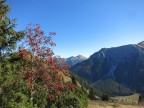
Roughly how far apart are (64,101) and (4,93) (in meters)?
18.2

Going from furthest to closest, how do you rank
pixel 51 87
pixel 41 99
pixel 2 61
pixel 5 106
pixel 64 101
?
pixel 64 101
pixel 41 99
pixel 2 61
pixel 51 87
pixel 5 106

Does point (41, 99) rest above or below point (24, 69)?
below

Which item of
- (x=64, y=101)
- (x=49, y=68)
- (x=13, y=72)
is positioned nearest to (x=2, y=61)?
(x=13, y=72)

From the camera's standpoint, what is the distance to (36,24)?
891 inches

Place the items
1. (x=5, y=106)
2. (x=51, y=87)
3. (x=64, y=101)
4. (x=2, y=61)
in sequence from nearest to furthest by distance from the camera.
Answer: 1. (x=5, y=106)
2. (x=51, y=87)
3. (x=2, y=61)
4. (x=64, y=101)

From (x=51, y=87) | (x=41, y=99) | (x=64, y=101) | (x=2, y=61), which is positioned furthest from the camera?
(x=64, y=101)

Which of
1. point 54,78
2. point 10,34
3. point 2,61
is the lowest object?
point 54,78

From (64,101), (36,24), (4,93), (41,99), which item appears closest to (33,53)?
(36,24)

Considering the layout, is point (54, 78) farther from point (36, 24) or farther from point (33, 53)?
point (36, 24)

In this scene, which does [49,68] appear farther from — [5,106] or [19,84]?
[5,106]

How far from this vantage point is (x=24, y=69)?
22.0m

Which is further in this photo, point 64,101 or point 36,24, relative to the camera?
point 64,101

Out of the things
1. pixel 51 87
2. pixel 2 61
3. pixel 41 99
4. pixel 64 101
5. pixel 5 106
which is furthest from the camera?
pixel 64 101

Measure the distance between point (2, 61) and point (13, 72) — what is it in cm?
167
